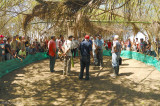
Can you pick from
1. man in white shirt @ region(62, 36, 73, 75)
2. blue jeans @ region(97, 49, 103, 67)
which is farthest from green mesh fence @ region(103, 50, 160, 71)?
man in white shirt @ region(62, 36, 73, 75)

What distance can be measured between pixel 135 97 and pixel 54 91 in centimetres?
267

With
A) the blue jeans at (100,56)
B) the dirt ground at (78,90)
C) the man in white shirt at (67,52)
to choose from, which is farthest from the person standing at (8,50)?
the blue jeans at (100,56)

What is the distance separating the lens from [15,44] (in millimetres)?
9211

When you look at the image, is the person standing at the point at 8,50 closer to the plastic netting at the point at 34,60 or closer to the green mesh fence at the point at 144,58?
the plastic netting at the point at 34,60

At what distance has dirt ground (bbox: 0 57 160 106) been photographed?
4.77 metres

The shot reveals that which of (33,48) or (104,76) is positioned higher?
(33,48)

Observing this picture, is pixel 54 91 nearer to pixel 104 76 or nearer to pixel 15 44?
pixel 104 76

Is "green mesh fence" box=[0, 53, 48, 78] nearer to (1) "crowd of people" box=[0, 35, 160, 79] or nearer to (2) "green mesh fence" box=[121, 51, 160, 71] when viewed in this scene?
(1) "crowd of people" box=[0, 35, 160, 79]

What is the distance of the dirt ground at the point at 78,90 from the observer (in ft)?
15.6

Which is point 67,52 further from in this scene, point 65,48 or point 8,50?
point 8,50

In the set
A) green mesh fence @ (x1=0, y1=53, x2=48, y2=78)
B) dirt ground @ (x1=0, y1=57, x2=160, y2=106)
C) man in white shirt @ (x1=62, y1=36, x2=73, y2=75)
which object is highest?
man in white shirt @ (x1=62, y1=36, x2=73, y2=75)

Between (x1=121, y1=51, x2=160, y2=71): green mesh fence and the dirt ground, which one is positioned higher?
(x1=121, y1=51, x2=160, y2=71): green mesh fence

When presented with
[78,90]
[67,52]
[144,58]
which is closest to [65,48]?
[67,52]

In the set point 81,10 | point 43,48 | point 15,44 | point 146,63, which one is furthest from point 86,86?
point 43,48
